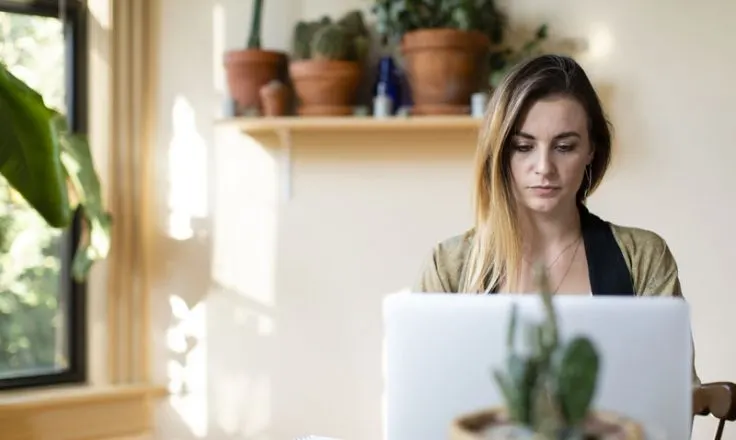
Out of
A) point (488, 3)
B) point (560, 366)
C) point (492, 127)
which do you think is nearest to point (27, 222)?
point (488, 3)

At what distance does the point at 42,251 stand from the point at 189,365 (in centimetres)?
55

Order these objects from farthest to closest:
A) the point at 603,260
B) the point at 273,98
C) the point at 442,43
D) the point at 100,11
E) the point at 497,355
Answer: the point at 100,11 → the point at 273,98 → the point at 442,43 → the point at 603,260 → the point at 497,355

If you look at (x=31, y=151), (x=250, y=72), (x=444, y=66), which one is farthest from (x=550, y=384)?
(x=250, y=72)

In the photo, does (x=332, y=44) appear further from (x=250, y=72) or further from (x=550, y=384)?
(x=550, y=384)

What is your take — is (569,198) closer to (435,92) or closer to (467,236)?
(467,236)

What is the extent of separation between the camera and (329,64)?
8.20 ft

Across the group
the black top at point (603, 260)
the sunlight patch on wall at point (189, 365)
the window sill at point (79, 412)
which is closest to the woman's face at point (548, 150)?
the black top at point (603, 260)

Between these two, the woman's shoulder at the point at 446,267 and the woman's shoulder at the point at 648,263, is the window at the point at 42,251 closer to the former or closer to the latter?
the woman's shoulder at the point at 446,267

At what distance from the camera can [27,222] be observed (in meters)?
2.60

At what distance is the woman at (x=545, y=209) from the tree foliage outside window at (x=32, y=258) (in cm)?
146

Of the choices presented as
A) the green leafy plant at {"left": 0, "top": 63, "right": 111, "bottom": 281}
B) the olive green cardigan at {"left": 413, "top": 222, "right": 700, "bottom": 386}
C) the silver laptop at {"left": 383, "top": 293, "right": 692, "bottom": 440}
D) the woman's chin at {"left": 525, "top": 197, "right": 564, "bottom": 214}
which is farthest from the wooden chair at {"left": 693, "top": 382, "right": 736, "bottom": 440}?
the green leafy plant at {"left": 0, "top": 63, "right": 111, "bottom": 281}

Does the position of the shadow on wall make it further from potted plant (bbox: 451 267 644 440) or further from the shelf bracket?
potted plant (bbox: 451 267 644 440)

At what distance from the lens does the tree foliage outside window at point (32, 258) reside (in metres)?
2.58

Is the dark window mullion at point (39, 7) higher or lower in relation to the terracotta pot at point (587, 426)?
higher
